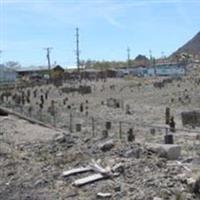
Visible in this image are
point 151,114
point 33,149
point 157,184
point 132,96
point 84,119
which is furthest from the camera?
point 132,96

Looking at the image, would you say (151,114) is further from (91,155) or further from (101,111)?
(91,155)

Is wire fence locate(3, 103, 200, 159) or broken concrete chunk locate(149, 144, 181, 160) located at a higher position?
broken concrete chunk locate(149, 144, 181, 160)

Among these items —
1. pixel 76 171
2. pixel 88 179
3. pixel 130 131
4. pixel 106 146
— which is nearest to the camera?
pixel 88 179

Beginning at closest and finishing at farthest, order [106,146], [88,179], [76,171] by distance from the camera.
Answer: [88,179] < [76,171] < [106,146]

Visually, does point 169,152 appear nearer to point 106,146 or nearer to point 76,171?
point 76,171

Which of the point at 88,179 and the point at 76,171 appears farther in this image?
the point at 76,171

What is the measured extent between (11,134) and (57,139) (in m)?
4.73

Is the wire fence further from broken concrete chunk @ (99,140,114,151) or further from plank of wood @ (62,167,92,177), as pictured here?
plank of wood @ (62,167,92,177)

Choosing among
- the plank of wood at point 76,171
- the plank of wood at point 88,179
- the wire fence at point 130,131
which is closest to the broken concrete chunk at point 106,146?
the wire fence at point 130,131

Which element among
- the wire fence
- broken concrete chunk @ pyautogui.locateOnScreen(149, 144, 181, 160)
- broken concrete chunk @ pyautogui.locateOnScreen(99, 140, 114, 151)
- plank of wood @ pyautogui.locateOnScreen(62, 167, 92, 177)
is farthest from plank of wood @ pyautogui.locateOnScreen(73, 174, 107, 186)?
the wire fence

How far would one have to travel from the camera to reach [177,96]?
4978cm

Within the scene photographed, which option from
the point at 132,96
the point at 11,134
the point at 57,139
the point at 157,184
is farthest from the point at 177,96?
the point at 157,184

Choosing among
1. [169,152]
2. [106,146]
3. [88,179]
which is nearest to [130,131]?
[106,146]

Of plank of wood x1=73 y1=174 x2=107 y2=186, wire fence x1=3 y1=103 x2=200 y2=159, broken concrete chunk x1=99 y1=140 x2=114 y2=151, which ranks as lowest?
plank of wood x1=73 y1=174 x2=107 y2=186
